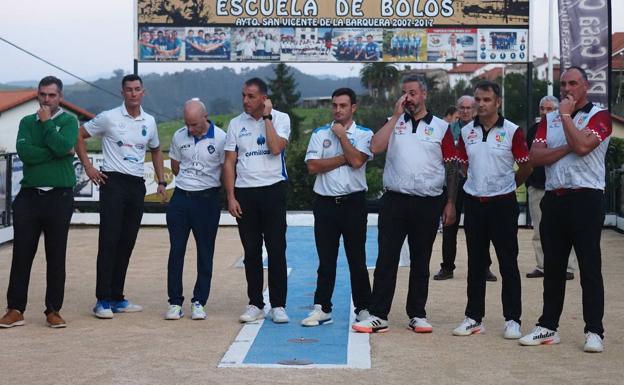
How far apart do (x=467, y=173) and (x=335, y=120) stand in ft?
3.58

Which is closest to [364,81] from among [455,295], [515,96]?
[515,96]

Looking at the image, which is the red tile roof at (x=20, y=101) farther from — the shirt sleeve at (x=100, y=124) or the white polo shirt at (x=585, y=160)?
the white polo shirt at (x=585, y=160)

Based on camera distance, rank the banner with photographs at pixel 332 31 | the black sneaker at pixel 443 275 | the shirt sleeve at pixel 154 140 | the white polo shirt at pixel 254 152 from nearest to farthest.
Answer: the white polo shirt at pixel 254 152 < the shirt sleeve at pixel 154 140 < the black sneaker at pixel 443 275 < the banner with photographs at pixel 332 31

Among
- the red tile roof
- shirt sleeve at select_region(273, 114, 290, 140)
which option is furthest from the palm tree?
shirt sleeve at select_region(273, 114, 290, 140)

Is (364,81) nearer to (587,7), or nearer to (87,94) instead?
(87,94)

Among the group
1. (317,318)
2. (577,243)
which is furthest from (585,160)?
(317,318)

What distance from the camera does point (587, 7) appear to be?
55.0ft

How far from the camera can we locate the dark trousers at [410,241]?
7.71m

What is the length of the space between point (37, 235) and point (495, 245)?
3544mm

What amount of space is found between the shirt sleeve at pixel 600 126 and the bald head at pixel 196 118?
10.4 ft

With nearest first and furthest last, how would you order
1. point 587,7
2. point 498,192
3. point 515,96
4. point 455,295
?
point 498,192, point 455,295, point 587,7, point 515,96

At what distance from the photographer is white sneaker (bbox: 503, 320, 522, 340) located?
7484 mm

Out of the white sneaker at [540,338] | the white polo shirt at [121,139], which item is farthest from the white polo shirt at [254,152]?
the white sneaker at [540,338]

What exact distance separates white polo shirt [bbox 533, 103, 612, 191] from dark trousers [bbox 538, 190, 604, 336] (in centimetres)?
8
